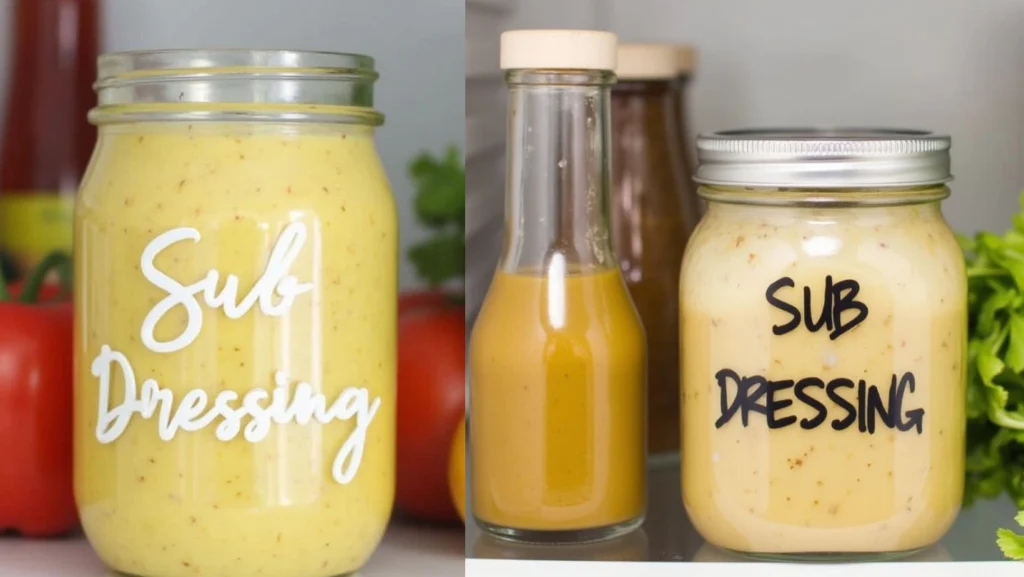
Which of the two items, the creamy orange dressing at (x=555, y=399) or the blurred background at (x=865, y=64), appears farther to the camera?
the blurred background at (x=865, y=64)

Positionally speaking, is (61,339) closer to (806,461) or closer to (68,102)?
(68,102)

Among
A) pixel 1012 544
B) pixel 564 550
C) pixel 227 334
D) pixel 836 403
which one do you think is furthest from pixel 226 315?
pixel 1012 544

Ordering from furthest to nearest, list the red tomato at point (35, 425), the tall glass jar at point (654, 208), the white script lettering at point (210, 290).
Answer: the tall glass jar at point (654, 208) → the red tomato at point (35, 425) → the white script lettering at point (210, 290)

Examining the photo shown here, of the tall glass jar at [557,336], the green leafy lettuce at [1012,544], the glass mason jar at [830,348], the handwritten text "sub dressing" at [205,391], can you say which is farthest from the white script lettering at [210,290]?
the green leafy lettuce at [1012,544]

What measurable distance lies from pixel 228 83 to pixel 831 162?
0.36 m

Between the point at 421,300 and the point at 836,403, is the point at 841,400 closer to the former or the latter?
the point at 836,403

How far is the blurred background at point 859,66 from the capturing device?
1060 millimetres

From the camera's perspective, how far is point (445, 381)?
917mm

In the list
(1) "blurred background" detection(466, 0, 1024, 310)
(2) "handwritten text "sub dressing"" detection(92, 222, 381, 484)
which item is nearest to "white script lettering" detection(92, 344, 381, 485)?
(2) "handwritten text "sub dressing"" detection(92, 222, 381, 484)

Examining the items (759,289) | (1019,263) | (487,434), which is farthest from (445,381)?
(1019,263)

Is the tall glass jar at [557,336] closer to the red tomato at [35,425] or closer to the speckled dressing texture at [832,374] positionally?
the speckled dressing texture at [832,374]

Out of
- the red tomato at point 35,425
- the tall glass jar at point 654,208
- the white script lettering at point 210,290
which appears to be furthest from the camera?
the tall glass jar at point 654,208

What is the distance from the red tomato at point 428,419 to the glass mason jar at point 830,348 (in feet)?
0.69

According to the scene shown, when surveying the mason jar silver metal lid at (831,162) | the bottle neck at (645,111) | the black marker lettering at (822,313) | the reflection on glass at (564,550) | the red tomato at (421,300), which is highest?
the bottle neck at (645,111)
